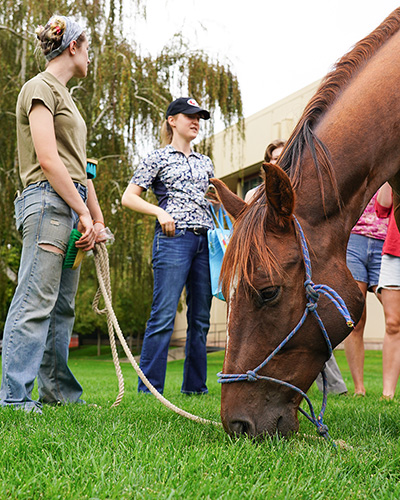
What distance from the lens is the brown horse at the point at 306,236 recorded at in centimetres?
238

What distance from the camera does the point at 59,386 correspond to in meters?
3.87

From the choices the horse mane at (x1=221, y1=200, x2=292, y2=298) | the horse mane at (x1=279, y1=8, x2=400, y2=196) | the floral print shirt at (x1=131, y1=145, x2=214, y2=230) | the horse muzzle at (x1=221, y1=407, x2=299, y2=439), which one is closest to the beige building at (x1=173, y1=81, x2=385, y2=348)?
the floral print shirt at (x1=131, y1=145, x2=214, y2=230)

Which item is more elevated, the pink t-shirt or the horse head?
A: the pink t-shirt

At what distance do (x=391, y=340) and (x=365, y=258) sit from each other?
0.86 m

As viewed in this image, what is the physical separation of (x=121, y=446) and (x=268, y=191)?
124 centimetres

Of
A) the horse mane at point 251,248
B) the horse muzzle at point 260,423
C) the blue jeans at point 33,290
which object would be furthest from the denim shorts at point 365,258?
the horse muzzle at point 260,423

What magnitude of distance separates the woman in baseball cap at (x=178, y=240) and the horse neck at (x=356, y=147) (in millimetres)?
2130

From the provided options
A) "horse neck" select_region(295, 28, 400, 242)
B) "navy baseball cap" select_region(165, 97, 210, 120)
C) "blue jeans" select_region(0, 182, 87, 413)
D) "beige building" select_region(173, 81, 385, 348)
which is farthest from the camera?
"beige building" select_region(173, 81, 385, 348)

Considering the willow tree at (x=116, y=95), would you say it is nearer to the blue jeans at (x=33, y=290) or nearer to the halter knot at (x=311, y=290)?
the blue jeans at (x=33, y=290)

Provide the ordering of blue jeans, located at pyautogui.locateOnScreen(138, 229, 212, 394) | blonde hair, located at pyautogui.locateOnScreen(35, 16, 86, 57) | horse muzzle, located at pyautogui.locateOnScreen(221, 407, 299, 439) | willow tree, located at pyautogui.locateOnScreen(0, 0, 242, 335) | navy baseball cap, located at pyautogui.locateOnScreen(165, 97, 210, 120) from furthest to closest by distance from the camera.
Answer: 1. willow tree, located at pyautogui.locateOnScreen(0, 0, 242, 335)
2. navy baseball cap, located at pyautogui.locateOnScreen(165, 97, 210, 120)
3. blue jeans, located at pyautogui.locateOnScreen(138, 229, 212, 394)
4. blonde hair, located at pyautogui.locateOnScreen(35, 16, 86, 57)
5. horse muzzle, located at pyautogui.locateOnScreen(221, 407, 299, 439)

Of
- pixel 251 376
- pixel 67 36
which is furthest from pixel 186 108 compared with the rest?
pixel 251 376

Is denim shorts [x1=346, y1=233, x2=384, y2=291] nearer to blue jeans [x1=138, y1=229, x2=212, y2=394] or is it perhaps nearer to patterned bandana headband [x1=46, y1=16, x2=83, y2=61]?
blue jeans [x1=138, y1=229, x2=212, y2=394]

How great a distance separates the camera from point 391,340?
478 cm

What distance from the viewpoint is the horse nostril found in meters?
2.33
